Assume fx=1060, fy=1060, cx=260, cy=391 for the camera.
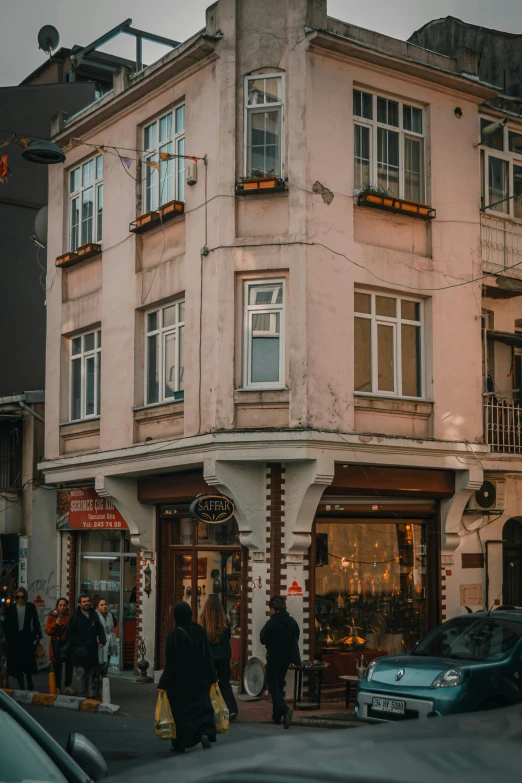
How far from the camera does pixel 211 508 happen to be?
17.5 meters

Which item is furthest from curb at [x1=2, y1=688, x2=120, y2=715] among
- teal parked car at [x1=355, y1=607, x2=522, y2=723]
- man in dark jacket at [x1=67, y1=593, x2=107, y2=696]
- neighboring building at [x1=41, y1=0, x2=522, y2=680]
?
teal parked car at [x1=355, y1=607, x2=522, y2=723]

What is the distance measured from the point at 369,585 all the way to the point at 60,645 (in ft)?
17.9

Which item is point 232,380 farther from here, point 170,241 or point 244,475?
point 170,241

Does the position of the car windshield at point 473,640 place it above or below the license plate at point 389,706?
above

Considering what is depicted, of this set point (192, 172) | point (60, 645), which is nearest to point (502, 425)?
point (192, 172)

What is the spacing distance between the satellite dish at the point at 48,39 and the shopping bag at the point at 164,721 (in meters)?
25.4

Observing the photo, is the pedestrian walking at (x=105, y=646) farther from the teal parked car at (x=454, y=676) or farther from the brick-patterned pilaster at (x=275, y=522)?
the teal parked car at (x=454, y=676)

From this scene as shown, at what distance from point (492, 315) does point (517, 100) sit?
14.5 feet

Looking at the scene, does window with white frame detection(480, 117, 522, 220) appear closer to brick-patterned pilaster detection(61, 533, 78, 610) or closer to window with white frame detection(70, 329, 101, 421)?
window with white frame detection(70, 329, 101, 421)

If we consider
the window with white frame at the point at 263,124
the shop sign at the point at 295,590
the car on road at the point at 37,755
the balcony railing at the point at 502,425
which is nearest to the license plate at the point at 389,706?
the shop sign at the point at 295,590

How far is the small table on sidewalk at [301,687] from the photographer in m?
16.3

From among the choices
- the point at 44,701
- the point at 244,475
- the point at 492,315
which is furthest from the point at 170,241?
the point at 44,701

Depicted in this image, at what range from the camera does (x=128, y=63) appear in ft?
111

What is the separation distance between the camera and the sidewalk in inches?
606
